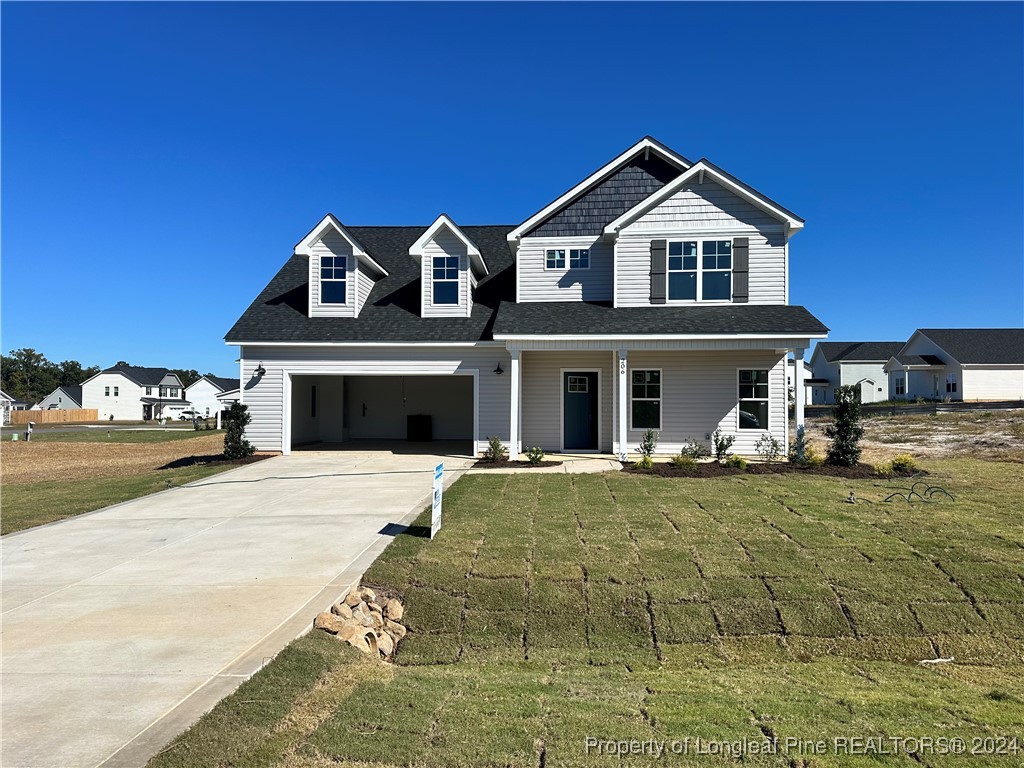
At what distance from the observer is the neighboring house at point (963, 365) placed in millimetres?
→ 45438

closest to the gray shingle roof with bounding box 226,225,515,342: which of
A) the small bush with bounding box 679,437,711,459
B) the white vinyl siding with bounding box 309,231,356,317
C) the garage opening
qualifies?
the white vinyl siding with bounding box 309,231,356,317

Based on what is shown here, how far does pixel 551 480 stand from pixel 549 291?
7086 mm

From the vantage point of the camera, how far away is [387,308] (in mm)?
18609

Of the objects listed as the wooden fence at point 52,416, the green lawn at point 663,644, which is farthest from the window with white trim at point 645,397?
the wooden fence at point 52,416

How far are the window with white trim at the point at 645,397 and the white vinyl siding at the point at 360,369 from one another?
3646 mm

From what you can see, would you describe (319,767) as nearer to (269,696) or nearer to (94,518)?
(269,696)

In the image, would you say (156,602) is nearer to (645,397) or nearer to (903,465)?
(645,397)

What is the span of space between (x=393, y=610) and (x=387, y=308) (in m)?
A: 13.6

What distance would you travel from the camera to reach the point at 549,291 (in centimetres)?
1761

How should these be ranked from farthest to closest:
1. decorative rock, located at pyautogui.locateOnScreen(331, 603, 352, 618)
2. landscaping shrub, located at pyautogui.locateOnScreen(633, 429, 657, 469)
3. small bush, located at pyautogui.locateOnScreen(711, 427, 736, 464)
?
small bush, located at pyautogui.locateOnScreen(711, 427, 736, 464), landscaping shrub, located at pyautogui.locateOnScreen(633, 429, 657, 469), decorative rock, located at pyautogui.locateOnScreen(331, 603, 352, 618)

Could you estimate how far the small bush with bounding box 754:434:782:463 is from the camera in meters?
15.7

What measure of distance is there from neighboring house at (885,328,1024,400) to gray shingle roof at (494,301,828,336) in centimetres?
4169

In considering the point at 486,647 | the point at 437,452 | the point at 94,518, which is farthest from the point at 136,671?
the point at 437,452

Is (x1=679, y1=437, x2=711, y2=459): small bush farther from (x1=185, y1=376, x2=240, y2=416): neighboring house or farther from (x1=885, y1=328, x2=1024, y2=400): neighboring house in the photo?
(x1=185, y1=376, x2=240, y2=416): neighboring house
